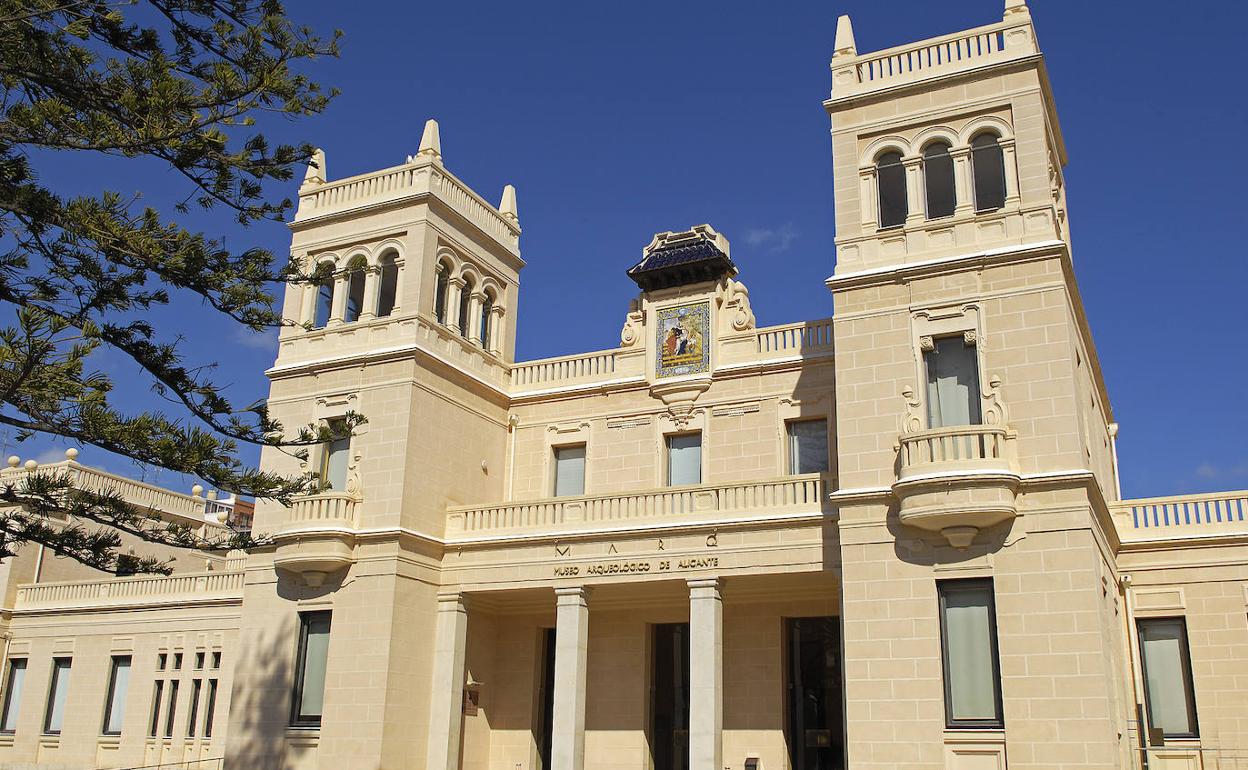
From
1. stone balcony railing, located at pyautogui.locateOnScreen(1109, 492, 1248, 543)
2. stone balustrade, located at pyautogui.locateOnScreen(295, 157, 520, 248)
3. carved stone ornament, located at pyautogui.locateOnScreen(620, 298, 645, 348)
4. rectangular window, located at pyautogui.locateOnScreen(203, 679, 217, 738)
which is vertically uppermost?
stone balustrade, located at pyautogui.locateOnScreen(295, 157, 520, 248)

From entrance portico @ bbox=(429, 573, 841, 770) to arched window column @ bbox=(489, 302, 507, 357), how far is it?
6.78m

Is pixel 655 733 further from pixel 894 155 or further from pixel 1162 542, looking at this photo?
pixel 894 155

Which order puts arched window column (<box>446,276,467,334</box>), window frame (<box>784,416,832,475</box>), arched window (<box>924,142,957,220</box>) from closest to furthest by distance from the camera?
arched window (<box>924,142,957,220</box>), window frame (<box>784,416,832,475</box>), arched window column (<box>446,276,467,334</box>)

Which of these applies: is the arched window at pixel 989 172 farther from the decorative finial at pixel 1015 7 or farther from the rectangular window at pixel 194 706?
the rectangular window at pixel 194 706

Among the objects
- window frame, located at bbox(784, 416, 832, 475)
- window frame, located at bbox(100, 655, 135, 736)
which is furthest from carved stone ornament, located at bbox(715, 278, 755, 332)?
window frame, located at bbox(100, 655, 135, 736)

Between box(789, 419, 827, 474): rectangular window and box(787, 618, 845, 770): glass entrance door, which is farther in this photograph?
box(789, 419, 827, 474): rectangular window

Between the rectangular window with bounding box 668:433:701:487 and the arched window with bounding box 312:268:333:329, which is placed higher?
the arched window with bounding box 312:268:333:329

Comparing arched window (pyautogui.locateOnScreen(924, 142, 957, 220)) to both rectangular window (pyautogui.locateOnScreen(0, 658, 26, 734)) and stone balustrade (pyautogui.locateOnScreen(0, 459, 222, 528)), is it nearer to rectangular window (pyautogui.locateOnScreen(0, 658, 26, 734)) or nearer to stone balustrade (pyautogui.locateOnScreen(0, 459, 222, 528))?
stone balustrade (pyautogui.locateOnScreen(0, 459, 222, 528))

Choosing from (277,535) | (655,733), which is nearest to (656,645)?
(655,733)

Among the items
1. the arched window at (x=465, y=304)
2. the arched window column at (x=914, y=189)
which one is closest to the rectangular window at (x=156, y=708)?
the arched window at (x=465, y=304)

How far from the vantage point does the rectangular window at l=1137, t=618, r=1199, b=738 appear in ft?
78.1

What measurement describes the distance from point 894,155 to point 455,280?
1120cm

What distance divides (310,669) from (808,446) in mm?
12339

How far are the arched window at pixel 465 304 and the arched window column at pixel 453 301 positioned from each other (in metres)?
0.30
